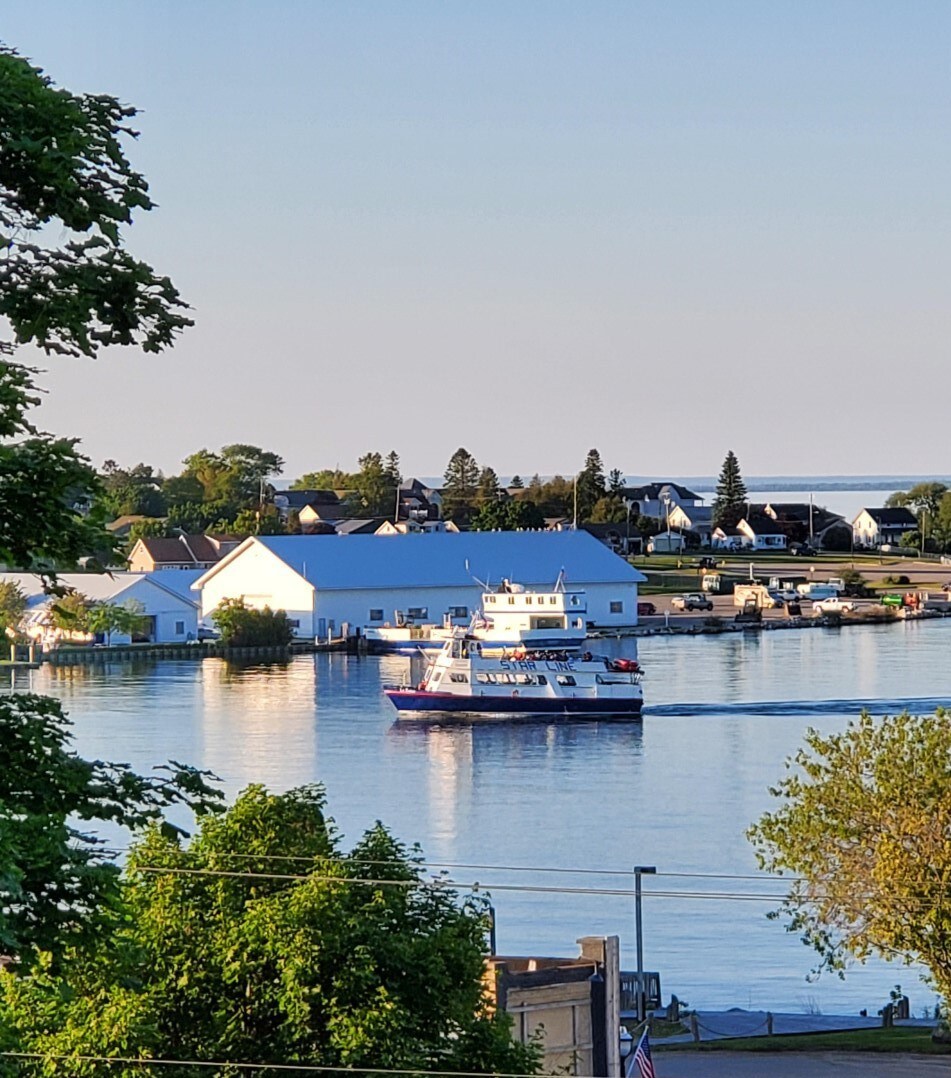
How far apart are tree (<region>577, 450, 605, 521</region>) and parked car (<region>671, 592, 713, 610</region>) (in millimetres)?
22176

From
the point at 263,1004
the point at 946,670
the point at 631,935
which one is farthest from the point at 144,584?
the point at 263,1004

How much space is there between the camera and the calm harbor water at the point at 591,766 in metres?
16.0

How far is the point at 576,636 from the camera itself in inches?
1832

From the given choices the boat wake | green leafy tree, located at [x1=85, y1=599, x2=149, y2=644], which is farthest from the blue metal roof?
green leafy tree, located at [x1=85, y1=599, x2=149, y2=644]

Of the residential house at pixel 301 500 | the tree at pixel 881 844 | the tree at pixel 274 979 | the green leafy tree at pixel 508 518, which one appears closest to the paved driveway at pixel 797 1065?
the tree at pixel 881 844

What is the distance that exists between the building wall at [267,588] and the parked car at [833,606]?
1448 cm

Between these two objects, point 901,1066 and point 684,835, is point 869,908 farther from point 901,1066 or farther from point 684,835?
point 684,835

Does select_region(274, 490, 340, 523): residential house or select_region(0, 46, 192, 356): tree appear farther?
select_region(274, 490, 340, 523): residential house

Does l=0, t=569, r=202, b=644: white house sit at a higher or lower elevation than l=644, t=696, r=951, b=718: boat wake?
higher

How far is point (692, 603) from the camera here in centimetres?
5653

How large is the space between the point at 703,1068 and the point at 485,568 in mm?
42172

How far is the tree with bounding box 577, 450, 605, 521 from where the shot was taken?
80.7 meters

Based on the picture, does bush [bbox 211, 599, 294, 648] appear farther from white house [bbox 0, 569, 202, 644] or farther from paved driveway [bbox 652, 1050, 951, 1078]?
paved driveway [bbox 652, 1050, 951, 1078]

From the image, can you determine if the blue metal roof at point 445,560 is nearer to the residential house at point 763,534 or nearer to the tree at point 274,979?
the residential house at point 763,534
